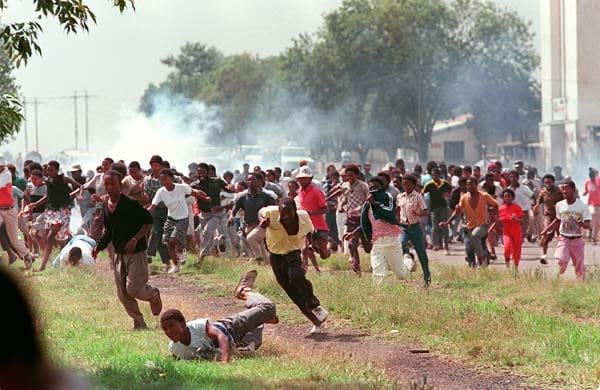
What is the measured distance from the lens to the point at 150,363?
917cm

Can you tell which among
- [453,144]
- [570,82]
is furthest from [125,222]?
[453,144]

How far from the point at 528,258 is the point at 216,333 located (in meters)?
12.3

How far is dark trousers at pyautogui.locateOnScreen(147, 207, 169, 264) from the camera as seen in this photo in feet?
59.7

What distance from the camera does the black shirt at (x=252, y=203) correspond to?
18.5 meters

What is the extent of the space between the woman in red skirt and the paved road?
0.42 m

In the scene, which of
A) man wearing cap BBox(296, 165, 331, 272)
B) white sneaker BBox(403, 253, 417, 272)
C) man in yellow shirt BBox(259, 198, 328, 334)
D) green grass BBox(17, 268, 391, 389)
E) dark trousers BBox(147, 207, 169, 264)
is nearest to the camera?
green grass BBox(17, 268, 391, 389)

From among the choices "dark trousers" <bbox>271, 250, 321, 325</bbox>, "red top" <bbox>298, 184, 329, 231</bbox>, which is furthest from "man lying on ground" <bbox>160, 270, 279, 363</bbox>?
→ "red top" <bbox>298, 184, 329, 231</bbox>

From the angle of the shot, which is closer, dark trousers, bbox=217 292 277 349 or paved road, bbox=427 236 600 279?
dark trousers, bbox=217 292 277 349

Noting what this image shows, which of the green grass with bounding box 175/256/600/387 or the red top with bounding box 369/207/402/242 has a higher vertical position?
the red top with bounding box 369/207/402/242

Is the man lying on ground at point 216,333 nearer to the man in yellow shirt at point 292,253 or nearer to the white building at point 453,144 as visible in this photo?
the man in yellow shirt at point 292,253

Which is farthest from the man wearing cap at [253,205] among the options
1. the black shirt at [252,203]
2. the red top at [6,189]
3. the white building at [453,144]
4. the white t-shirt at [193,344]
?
the white building at [453,144]

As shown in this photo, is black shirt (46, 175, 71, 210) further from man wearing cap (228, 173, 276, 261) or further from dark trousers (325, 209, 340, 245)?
dark trousers (325, 209, 340, 245)

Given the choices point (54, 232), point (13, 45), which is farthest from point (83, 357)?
point (54, 232)

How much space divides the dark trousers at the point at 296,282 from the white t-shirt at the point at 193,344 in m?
2.25
